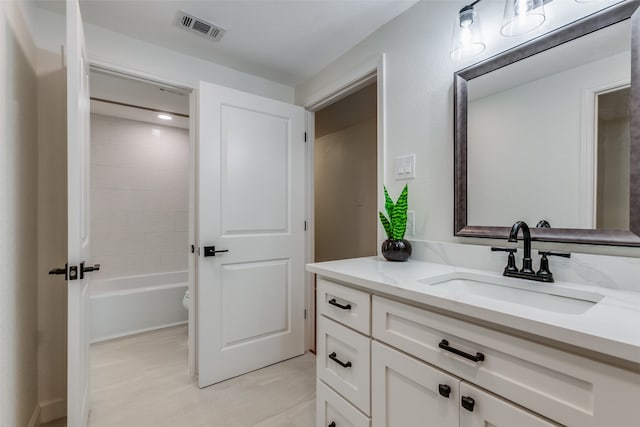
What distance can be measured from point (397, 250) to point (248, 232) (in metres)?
1.13

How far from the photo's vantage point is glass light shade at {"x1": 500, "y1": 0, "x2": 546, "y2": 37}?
109 cm

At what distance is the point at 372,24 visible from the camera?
5.71 feet

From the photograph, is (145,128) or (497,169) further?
(145,128)

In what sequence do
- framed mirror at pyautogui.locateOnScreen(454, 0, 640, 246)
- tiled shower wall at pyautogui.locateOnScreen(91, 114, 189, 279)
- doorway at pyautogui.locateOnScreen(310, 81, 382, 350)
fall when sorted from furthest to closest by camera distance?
doorway at pyautogui.locateOnScreen(310, 81, 382, 350) → tiled shower wall at pyautogui.locateOnScreen(91, 114, 189, 279) → framed mirror at pyautogui.locateOnScreen(454, 0, 640, 246)

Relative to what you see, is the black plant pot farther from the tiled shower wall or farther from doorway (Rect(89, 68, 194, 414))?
the tiled shower wall

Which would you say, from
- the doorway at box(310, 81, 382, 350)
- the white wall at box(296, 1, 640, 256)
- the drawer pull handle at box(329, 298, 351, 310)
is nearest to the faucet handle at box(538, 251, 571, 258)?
the white wall at box(296, 1, 640, 256)

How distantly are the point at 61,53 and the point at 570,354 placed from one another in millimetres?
2534

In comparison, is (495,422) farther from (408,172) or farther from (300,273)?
(300,273)

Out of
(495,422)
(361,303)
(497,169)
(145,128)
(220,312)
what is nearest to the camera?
(495,422)

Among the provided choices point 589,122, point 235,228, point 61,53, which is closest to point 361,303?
point 589,122

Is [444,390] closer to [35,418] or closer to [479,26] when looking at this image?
[479,26]

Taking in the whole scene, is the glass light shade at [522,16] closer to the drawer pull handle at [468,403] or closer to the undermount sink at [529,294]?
the undermount sink at [529,294]

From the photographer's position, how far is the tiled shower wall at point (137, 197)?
10.6ft

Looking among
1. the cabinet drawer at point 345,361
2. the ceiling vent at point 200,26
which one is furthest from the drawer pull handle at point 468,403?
the ceiling vent at point 200,26
